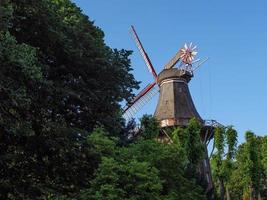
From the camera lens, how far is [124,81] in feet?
89.7

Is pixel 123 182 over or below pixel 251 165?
below

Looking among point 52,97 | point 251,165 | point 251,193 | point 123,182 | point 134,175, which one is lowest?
point 123,182

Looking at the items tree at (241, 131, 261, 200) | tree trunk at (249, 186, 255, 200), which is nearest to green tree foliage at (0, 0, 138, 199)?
tree at (241, 131, 261, 200)

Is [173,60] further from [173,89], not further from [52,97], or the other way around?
[52,97]

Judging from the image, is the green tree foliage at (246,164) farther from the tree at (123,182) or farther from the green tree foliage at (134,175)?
the tree at (123,182)

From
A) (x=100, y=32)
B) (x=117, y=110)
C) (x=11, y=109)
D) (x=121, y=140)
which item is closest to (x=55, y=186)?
(x=11, y=109)

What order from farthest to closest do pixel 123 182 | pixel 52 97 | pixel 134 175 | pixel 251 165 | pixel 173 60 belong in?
pixel 173 60
pixel 251 165
pixel 134 175
pixel 123 182
pixel 52 97

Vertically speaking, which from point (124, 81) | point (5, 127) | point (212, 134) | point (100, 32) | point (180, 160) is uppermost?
point (212, 134)

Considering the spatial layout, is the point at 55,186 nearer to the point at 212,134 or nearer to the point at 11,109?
the point at 11,109

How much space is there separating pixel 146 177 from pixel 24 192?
7068 mm

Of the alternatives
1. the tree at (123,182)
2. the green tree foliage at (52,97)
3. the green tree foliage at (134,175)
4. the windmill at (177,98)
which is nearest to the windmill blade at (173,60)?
the windmill at (177,98)

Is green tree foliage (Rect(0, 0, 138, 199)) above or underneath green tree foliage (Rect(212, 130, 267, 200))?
underneath

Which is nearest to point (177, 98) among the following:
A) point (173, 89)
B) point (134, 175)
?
point (173, 89)

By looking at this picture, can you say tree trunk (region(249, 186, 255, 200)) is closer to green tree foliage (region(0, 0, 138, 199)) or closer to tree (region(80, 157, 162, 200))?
green tree foliage (region(0, 0, 138, 199))
